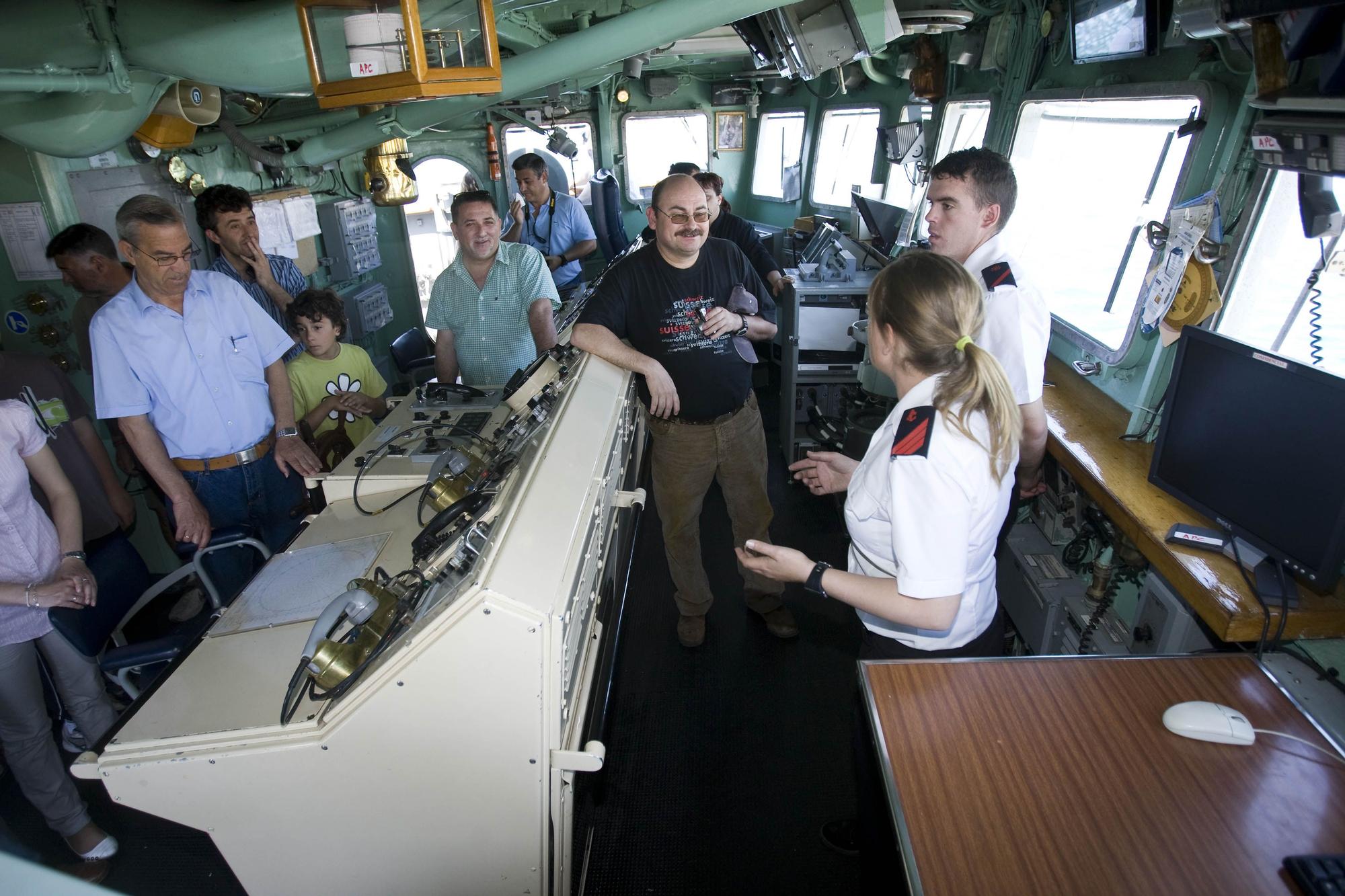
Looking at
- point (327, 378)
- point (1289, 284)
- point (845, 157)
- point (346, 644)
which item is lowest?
point (346, 644)

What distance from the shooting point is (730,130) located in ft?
27.0

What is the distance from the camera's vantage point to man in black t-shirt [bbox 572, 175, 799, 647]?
8.61 feet

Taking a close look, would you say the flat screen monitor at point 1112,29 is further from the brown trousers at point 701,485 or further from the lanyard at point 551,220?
the lanyard at point 551,220

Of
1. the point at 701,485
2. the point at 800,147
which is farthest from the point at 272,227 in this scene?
the point at 800,147

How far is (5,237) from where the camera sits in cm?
320

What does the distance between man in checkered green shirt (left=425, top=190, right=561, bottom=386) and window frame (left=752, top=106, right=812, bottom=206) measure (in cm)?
488

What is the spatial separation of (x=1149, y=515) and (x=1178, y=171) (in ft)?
4.32

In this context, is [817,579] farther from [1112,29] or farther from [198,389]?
[1112,29]

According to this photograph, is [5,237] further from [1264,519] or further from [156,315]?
[1264,519]

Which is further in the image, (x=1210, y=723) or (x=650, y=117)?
(x=650, y=117)

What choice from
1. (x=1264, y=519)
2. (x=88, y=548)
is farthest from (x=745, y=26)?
(x=88, y=548)

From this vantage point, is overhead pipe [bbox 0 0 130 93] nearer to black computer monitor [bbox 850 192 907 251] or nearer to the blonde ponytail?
the blonde ponytail

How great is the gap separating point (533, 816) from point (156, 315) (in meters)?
2.20

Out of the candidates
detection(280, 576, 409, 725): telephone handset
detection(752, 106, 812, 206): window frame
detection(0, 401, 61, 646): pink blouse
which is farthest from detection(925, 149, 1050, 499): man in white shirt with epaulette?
detection(752, 106, 812, 206): window frame
